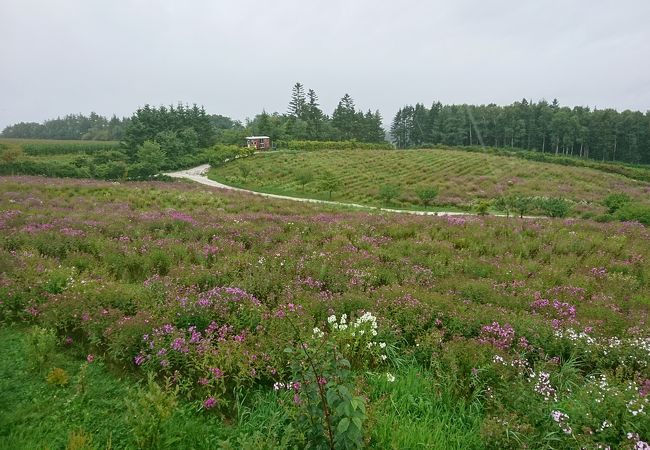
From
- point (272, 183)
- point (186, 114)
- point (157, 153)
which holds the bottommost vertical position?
point (272, 183)

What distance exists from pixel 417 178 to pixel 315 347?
57.9 m

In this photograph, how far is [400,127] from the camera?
136000mm

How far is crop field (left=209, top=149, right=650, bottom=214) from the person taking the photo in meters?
44.8

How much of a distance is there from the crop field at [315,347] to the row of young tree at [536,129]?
A: 110 m

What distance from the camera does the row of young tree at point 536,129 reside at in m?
99.1

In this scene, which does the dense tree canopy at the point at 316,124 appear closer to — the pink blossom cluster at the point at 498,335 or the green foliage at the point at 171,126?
the green foliage at the point at 171,126

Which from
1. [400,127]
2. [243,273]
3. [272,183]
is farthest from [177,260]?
[400,127]

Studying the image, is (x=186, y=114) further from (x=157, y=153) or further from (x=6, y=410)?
(x=6, y=410)

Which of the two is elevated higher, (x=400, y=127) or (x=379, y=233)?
(x=400, y=127)

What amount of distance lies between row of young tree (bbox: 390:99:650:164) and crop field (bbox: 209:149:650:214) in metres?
37.2

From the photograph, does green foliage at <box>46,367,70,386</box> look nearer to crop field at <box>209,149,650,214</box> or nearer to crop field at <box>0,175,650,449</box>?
crop field at <box>0,175,650,449</box>

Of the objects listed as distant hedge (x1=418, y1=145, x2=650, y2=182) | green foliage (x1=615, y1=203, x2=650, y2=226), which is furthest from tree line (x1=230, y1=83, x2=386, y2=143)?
green foliage (x1=615, y1=203, x2=650, y2=226)

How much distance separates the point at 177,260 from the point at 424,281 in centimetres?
631

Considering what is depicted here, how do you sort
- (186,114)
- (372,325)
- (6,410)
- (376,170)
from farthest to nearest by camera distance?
(186,114), (376,170), (372,325), (6,410)
